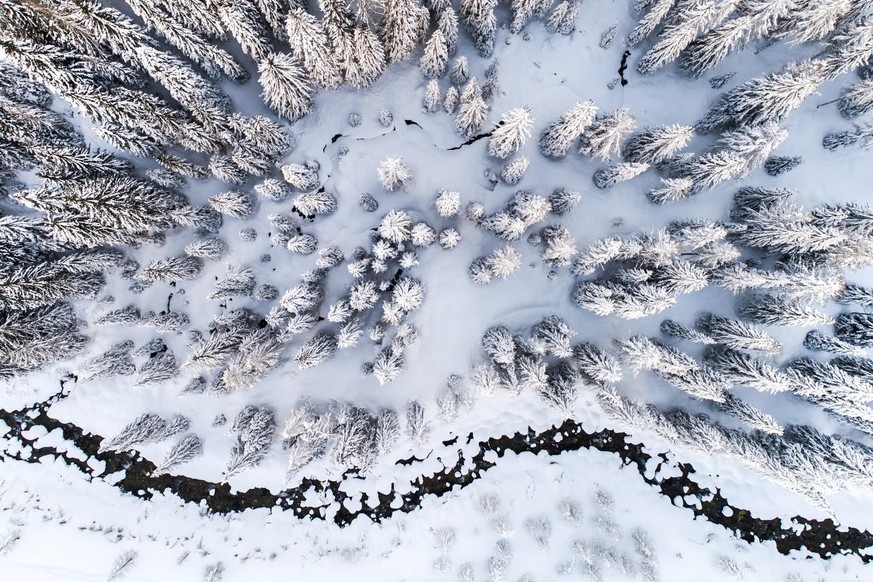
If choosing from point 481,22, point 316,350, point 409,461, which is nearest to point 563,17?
point 481,22

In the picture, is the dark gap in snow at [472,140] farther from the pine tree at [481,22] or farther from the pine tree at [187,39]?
the pine tree at [187,39]

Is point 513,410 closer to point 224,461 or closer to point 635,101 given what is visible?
point 224,461

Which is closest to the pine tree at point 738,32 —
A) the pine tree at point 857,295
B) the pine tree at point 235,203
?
the pine tree at point 857,295

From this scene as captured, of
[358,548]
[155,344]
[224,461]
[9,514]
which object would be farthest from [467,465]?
[9,514]

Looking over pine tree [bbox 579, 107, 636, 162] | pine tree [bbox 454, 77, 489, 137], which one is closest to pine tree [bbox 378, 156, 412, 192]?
pine tree [bbox 454, 77, 489, 137]

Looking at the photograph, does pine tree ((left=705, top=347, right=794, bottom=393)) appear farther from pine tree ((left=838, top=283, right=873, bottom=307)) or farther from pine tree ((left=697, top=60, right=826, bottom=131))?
pine tree ((left=697, top=60, right=826, bottom=131))

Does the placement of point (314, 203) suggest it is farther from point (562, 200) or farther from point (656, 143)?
point (656, 143)

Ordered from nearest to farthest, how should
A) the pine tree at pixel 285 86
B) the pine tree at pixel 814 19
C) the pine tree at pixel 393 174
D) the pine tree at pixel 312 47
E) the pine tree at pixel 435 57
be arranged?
1. the pine tree at pixel 312 47
2. the pine tree at pixel 814 19
3. the pine tree at pixel 285 86
4. the pine tree at pixel 435 57
5. the pine tree at pixel 393 174
